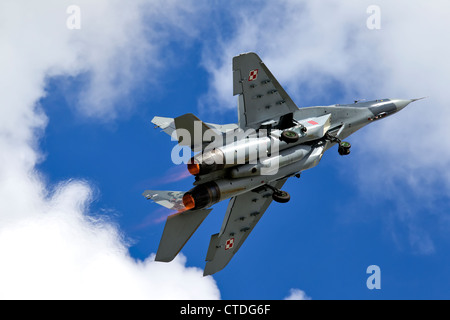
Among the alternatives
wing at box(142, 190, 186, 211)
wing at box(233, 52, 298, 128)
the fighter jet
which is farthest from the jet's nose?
wing at box(142, 190, 186, 211)

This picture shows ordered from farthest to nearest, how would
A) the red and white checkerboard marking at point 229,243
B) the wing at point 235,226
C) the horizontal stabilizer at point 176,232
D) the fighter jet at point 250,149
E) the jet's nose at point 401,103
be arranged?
the jet's nose at point 401,103 → the red and white checkerboard marking at point 229,243 → the wing at point 235,226 → the horizontal stabilizer at point 176,232 → the fighter jet at point 250,149

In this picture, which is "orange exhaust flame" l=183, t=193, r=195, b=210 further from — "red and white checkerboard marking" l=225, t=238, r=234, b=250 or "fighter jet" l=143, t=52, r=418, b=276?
"red and white checkerboard marking" l=225, t=238, r=234, b=250

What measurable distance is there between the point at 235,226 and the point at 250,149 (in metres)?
5.50

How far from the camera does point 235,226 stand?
99.1 ft

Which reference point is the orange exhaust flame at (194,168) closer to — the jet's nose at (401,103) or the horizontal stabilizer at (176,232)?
the horizontal stabilizer at (176,232)

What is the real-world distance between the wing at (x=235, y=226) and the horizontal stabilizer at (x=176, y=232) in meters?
2.56

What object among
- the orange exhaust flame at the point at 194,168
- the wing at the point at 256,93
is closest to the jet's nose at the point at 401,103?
the wing at the point at 256,93

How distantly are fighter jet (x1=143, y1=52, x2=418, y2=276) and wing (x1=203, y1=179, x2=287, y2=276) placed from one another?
0.05 meters

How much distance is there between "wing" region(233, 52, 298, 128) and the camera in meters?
26.8

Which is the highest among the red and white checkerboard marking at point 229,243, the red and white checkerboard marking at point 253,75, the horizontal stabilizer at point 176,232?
the red and white checkerboard marking at point 253,75

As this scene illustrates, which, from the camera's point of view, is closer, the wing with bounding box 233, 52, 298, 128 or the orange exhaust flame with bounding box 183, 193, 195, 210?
the orange exhaust flame with bounding box 183, 193, 195, 210

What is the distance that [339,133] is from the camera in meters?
29.2

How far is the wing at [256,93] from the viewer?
2680cm

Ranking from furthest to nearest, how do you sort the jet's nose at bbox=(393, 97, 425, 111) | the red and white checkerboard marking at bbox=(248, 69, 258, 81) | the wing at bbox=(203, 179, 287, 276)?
1. the jet's nose at bbox=(393, 97, 425, 111)
2. the wing at bbox=(203, 179, 287, 276)
3. the red and white checkerboard marking at bbox=(248, 69, 258, 81)
